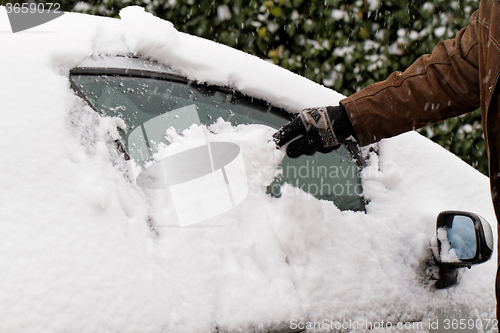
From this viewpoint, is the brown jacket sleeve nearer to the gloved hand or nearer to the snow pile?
the gloved hand

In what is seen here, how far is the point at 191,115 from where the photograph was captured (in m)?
1.51

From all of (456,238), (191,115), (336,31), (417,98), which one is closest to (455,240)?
(456,238)

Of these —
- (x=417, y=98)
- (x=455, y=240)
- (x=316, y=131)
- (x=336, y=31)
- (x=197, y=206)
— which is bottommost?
(x=455, y=240)

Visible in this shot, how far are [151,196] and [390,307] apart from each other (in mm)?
902

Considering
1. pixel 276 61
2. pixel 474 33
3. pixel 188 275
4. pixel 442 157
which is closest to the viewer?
pixel 188 275

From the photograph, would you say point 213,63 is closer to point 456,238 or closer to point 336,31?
point 456,238

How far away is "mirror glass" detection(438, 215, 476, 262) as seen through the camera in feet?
5.09

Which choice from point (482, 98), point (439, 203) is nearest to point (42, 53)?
point (482, 98)

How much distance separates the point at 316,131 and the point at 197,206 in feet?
1.92

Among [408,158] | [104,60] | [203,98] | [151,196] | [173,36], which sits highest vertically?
[173,36]

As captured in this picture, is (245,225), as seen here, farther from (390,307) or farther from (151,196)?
(390,307)

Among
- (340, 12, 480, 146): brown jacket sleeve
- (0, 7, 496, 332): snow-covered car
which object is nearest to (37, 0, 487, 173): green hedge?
(0, 7, 496, 332): snow-covered car

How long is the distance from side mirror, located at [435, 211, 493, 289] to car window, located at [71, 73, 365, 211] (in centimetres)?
31

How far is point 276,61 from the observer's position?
3611 mm
